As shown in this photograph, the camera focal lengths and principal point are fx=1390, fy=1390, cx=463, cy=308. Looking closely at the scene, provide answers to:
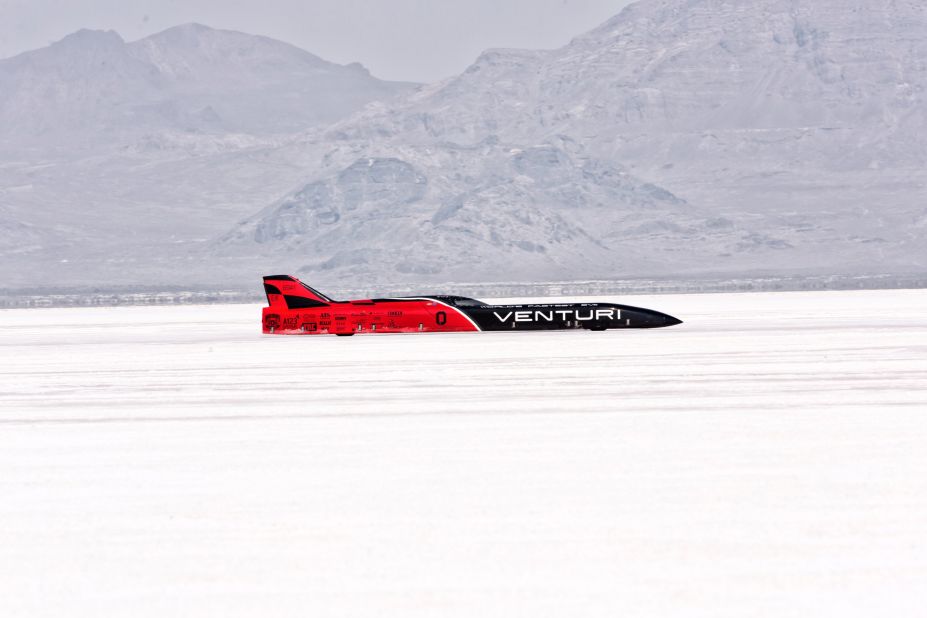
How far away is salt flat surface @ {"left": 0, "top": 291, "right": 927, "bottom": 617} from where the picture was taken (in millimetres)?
11070

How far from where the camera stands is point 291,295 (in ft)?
154

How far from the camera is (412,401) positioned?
2447cm

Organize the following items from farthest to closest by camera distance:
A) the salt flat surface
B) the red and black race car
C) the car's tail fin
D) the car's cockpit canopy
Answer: the car's cockpit canopy, the red and black race car, the car's tail fin, the salt flat surface

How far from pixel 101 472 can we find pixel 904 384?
51.1ft

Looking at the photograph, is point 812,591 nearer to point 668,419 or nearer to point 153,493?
point 153,493

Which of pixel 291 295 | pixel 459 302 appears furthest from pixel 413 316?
pixel 291 295

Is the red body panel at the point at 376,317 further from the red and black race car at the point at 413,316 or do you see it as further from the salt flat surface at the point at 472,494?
the salt flat surface at the point at 472,494

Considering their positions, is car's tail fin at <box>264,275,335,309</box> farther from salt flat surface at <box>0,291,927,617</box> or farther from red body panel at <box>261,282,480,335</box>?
salt flat surface at <box>0,291,927,617</box>

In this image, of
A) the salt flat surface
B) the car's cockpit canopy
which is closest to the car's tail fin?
the car's cockpit canopy

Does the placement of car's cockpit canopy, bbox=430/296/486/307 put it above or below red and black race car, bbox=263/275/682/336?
above

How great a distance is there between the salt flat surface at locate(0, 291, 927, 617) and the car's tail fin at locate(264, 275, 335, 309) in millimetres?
16456

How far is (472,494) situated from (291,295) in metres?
32.8

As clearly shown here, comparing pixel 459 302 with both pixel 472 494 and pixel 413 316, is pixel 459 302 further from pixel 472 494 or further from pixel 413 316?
pixel 472 494

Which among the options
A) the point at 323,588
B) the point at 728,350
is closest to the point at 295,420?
the point at 323,588
